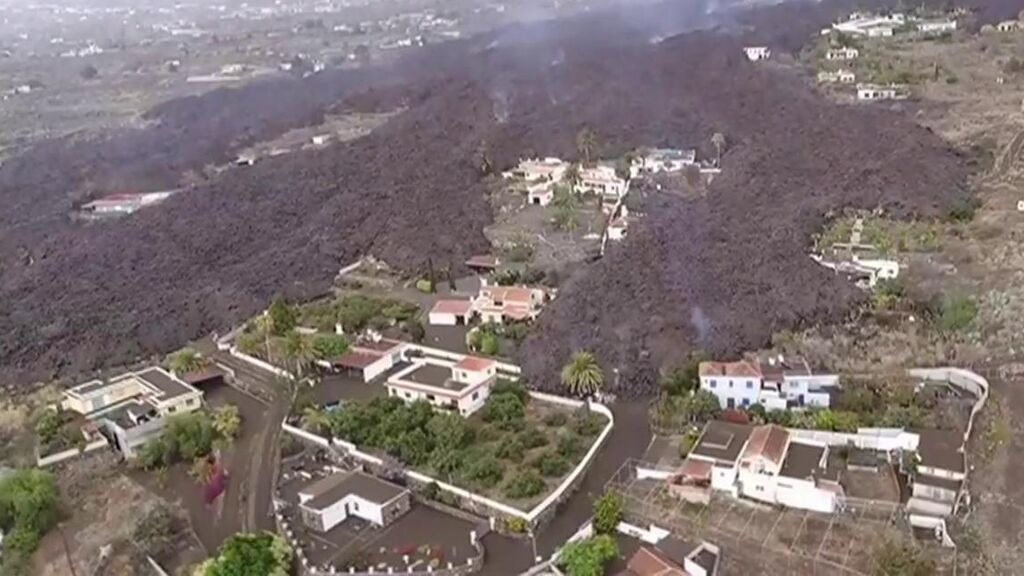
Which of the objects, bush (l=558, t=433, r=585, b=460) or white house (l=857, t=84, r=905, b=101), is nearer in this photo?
bush (l=558, t=433, r=585, b=460)

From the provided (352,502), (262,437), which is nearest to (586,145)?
(262,437)

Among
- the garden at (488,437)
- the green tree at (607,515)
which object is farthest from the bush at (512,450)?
the green tree at (607,515)

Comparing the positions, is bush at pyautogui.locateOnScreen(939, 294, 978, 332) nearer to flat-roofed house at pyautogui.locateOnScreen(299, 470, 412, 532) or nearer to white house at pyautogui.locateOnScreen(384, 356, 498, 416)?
white house at pyautogui.locateOnScreen(384, 356, 498, 416)

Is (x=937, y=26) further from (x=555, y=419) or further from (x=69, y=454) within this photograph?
(x=69, y=454)

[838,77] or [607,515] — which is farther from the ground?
[607,515]

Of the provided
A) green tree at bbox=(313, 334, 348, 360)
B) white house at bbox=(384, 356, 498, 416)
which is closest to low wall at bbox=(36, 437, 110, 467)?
green tree at bbox=(313, 334, 348, 360)

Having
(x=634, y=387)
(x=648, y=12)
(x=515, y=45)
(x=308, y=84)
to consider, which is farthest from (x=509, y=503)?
(x=648, y=12)

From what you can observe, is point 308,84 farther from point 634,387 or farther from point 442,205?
point 634,387
